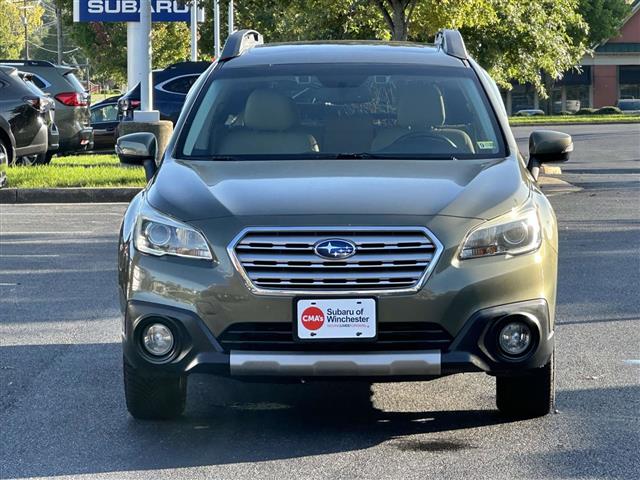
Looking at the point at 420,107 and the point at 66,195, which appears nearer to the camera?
the point at 420,107

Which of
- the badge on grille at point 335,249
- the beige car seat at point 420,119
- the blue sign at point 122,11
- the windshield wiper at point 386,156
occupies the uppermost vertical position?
the blue sign at point 122,11

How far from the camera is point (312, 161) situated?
623 centimetres

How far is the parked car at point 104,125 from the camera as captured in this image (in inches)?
1099

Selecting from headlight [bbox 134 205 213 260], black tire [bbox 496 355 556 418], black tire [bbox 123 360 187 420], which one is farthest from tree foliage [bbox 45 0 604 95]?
headlight [bbox 134 205 213 260]

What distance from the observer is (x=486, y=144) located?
648 cm

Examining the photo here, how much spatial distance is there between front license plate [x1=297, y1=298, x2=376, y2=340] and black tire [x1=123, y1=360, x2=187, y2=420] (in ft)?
2.59

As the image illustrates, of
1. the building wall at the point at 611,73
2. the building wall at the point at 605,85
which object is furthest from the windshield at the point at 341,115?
the building wall at the point at 605,85

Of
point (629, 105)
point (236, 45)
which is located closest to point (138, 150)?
point (236, 45)

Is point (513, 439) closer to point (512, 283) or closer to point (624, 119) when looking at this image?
point (512, 283)

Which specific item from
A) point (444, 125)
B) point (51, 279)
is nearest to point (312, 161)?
point (444, 125)

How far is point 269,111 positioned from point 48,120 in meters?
14.4

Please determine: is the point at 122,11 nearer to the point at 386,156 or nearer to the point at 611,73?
the point at 386,156

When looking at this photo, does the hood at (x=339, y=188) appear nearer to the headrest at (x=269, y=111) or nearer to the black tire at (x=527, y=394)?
the headrest at (x=269, y=111)

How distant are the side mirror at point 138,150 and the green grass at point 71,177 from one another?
11063mm
